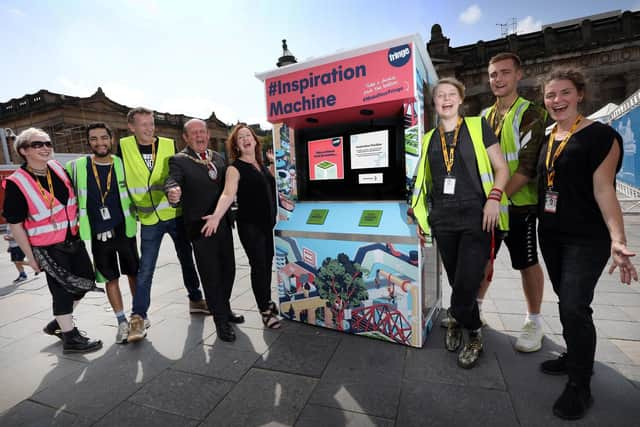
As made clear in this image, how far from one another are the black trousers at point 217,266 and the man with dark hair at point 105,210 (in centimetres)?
77

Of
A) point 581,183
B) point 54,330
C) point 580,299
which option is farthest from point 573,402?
point 54,330

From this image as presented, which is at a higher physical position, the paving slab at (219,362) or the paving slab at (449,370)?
the paving slab at (449,370)

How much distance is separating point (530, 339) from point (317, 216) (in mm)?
1951

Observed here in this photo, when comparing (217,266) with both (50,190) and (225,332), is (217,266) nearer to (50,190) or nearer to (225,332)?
(225,332)

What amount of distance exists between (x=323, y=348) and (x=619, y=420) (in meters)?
1.83

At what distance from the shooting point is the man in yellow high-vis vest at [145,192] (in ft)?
9.88

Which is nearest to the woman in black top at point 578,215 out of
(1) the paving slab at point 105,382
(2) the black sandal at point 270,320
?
(2) the black sandal at point 270,320

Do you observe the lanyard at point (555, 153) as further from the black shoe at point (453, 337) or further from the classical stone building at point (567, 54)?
the classical stone building at point (567, 54)

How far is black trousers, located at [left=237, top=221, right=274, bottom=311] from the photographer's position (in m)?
2.96

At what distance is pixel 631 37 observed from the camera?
17.4 meters

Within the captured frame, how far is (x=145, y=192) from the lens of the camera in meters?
3.03

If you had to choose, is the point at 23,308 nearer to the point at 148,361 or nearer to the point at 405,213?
the point at 148,361

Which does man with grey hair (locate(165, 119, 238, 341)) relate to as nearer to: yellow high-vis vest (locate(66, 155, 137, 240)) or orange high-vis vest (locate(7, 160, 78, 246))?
yellow high-vis vest (locate(66, 155, 137, 240))

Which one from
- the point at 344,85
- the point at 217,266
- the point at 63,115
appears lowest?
the point at 217,266
